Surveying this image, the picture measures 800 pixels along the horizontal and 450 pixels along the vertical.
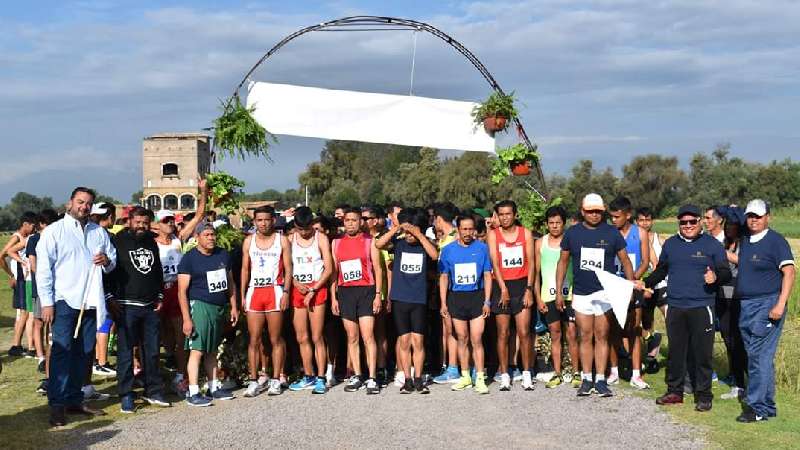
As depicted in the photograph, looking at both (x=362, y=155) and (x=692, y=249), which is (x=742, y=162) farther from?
(x=692, y=249)

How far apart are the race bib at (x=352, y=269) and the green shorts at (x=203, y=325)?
1368 mm

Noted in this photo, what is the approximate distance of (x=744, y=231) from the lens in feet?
25.8

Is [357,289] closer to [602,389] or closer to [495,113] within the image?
[602,389]

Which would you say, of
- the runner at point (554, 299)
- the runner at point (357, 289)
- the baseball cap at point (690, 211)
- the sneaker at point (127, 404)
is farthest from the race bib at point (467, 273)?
the sneaker at point (127, 404)

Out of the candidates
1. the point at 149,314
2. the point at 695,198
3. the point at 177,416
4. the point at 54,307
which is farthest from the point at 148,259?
the point at 695,198

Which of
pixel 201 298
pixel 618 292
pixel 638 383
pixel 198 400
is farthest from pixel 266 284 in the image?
pixel 638 383

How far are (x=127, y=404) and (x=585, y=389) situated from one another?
450cm

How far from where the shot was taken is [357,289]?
8.57 metres

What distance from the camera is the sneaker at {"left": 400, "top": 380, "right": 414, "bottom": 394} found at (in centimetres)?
840

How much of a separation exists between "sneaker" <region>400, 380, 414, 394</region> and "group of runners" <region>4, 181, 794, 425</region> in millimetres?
16

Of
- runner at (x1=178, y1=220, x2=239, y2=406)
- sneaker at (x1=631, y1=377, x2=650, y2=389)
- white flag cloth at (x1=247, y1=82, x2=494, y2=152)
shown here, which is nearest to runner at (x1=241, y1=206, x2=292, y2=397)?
runner at (x1=178, y1=220, x2=239, y2=406)

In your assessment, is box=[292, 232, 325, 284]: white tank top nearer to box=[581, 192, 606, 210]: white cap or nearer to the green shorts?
the green shorts

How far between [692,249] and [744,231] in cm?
62

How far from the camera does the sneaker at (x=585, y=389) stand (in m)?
8.13
